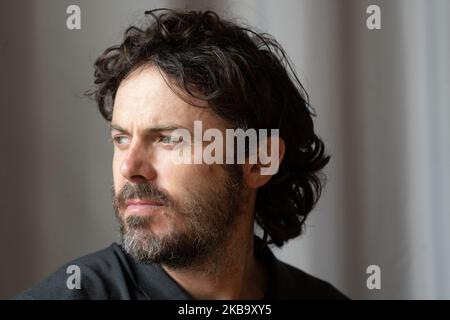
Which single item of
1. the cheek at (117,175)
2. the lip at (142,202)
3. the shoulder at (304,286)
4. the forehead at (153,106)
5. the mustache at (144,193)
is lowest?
the shoulder at (304,286)

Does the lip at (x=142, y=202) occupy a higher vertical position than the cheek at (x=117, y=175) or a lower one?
lower

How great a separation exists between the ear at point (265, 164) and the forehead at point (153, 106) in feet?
0.44

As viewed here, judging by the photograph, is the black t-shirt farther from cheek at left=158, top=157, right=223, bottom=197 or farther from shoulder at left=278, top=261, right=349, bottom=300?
cheek at left=158, top=157, right=223, bottom=197

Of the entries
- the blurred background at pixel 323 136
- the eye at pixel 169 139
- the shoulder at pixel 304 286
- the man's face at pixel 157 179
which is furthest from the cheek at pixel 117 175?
the shoulder at pixel 304 286

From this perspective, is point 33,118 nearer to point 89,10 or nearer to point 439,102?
point 89,10

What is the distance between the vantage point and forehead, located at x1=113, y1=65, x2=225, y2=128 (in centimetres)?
103

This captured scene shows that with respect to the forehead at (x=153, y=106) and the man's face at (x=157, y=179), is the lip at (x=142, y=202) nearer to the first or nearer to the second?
Answer: the man's face at (x=157, y=179)

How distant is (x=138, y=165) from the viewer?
102cm

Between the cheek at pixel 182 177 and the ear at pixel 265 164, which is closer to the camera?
the cheek at pixel 182 177

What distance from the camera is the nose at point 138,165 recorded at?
1019 mm

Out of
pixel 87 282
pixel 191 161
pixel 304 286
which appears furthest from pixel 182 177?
pixel 304 286

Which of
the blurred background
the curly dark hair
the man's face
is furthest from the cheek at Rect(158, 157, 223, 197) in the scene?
the blurred background

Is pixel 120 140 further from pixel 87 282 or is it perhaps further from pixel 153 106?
pixel 87 282
